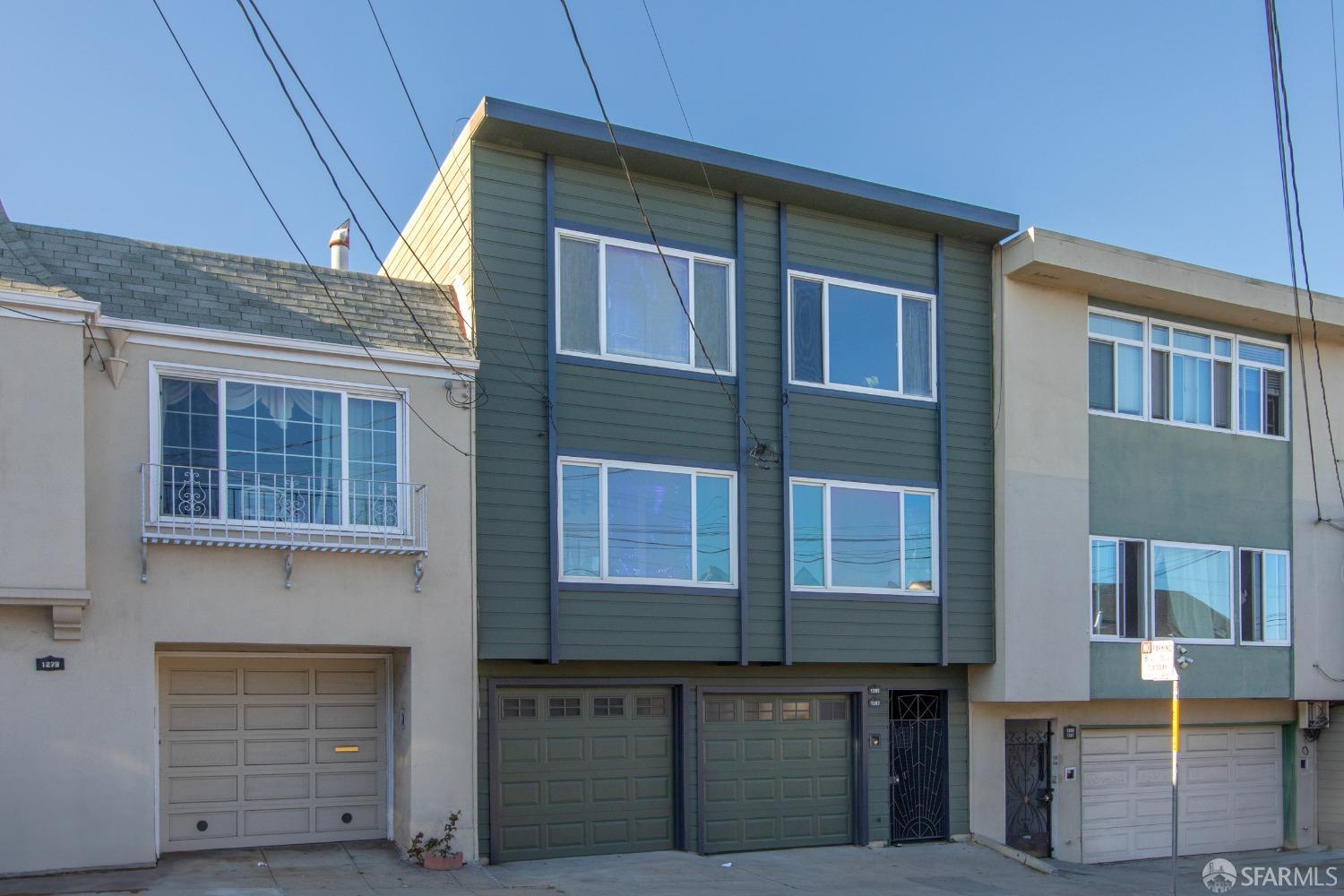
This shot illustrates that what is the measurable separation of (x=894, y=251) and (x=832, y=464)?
2.96 metres

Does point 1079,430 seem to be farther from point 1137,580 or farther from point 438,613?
point 438,613

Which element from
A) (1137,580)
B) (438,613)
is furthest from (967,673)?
(438,613)

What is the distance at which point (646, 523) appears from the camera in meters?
14.0

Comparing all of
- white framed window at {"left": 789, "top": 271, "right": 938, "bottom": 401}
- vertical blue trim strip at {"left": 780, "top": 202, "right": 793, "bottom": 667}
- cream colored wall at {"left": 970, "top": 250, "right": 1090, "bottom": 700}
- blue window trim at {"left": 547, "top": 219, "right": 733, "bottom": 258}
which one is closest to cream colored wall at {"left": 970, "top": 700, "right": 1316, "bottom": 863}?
cream colored wall at {"left": 970, "top": 250, "right": 1090, "bottom": 700}

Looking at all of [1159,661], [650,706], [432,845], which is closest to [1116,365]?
[1159,661]

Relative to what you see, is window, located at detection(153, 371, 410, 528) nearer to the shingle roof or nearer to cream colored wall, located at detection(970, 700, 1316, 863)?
the shingle roof

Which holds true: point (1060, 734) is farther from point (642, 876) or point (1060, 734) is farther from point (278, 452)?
point (278, 452)

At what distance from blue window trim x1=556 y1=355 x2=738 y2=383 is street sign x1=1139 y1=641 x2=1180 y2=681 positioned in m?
5.37

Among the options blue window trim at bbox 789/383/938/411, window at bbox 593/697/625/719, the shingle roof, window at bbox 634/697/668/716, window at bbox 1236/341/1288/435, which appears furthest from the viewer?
window at bbox 1236/341/1288/435

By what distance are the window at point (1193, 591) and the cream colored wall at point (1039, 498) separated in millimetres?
1596

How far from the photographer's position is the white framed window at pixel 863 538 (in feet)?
49.2

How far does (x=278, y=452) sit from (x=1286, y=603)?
14581 mm

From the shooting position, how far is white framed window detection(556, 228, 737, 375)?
13914mm

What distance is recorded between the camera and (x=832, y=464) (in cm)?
1519
